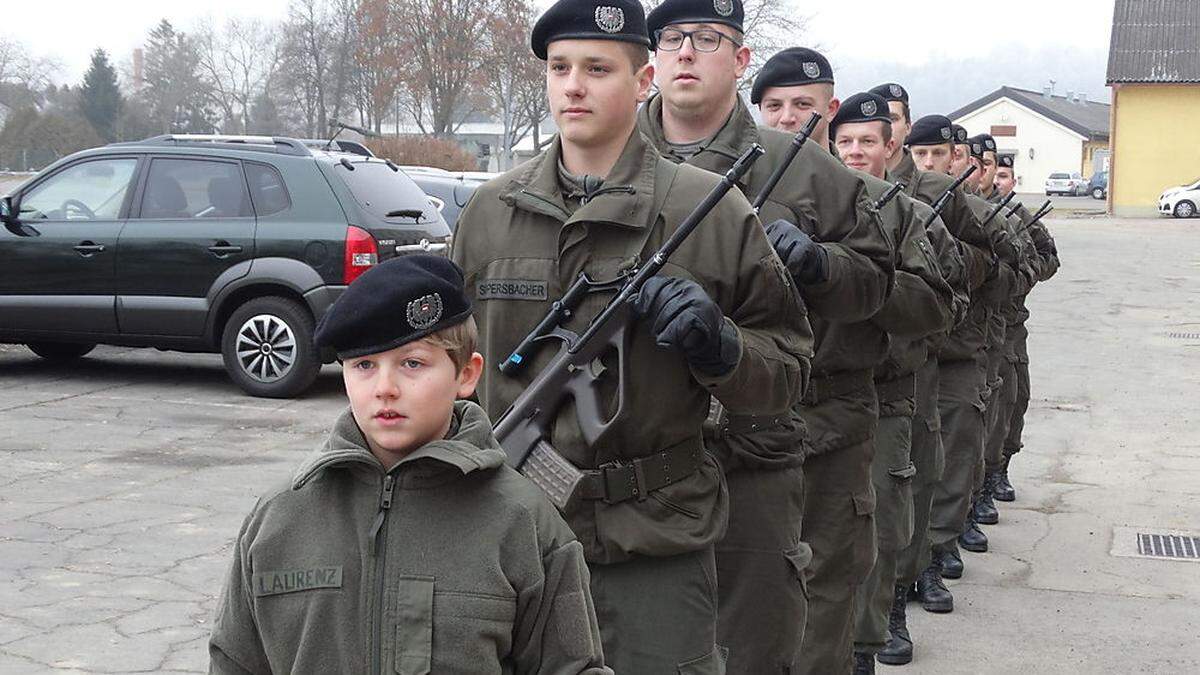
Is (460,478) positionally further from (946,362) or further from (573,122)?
(946,362)

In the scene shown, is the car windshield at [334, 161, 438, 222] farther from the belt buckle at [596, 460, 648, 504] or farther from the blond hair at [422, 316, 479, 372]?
the blond hair at [422, 316, 479, 372]

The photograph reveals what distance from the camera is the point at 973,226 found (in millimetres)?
7785

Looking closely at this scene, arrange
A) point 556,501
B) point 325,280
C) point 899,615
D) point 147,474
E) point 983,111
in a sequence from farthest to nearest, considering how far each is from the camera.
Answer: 1. point 983,111
2. point 325,280
3. point 147,474
4. point 899,615
5. point 556,501

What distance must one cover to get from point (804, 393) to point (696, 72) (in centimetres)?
95

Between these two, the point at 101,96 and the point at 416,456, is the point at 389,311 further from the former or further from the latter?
the point at 101,96

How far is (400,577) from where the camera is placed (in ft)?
8.14

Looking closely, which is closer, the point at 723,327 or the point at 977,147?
the point at 723,327

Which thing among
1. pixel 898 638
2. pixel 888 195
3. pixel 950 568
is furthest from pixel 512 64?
pixel 888 195

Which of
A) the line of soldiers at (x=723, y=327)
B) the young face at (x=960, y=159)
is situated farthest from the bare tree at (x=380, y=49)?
the line of soldiers at (x=723, y=327)

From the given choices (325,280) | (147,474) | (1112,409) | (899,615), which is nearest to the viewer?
(899,615)

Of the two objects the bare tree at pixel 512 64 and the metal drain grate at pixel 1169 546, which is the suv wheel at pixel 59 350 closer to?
the metal drain grate at pixel 1169 546

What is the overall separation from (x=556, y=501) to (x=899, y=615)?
335cm

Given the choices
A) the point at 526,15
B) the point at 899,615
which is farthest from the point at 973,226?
the point at 526,15

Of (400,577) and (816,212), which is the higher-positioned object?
(816,212)
